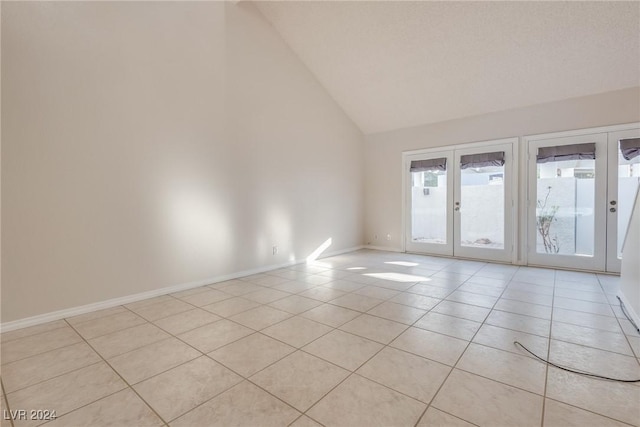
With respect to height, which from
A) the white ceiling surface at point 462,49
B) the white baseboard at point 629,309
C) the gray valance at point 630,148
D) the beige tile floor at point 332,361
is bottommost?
the beige tile floor at point 332,361

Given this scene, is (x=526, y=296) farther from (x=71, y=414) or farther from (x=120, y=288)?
(x=120, y=288)

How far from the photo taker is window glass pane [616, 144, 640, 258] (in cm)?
404

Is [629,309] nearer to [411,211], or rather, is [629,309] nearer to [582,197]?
[582,197]

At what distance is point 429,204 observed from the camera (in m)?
5.96

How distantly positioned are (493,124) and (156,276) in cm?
574

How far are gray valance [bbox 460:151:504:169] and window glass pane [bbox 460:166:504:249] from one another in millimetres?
81

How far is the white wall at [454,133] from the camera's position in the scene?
4.19 m

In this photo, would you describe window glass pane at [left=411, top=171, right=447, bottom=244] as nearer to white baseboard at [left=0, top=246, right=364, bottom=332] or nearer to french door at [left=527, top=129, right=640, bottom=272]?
french door at [left=527, top=129, right=640, bottom=272]

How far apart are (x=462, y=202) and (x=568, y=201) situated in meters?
1.53

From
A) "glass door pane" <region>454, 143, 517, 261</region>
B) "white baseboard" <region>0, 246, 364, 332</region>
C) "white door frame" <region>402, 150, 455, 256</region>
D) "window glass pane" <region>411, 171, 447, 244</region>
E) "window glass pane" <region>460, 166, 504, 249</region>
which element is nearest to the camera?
"white baseboard" <region>0, 246, 364, 332</region>

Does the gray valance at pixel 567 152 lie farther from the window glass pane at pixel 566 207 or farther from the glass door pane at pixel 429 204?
the glass door pane at pixel 429 204

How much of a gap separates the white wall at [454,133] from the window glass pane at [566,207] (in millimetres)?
642

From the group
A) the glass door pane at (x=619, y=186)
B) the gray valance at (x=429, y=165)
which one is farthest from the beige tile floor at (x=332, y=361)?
the gray valance at (x=429, y=165)

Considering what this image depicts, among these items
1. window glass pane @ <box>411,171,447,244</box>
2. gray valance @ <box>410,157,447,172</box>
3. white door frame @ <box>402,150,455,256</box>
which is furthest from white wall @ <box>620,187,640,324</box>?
gray valance @ <box>410,157,447,172</box>
